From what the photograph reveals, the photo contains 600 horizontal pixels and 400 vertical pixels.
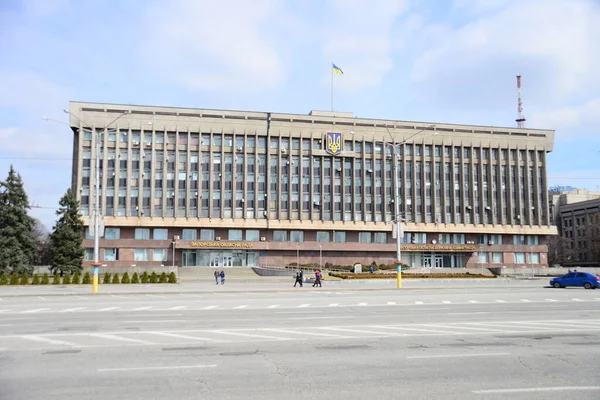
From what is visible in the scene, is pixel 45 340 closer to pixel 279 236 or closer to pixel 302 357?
pixel 302 357

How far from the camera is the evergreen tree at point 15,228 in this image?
59469 mm

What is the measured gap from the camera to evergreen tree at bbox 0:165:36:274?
5947cm

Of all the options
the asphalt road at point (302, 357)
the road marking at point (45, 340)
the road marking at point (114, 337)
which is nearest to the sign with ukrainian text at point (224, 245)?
the asphalt road at point (302, 357)

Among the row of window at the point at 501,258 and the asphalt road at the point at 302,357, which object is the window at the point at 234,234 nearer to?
the row of window at the point at 501,258

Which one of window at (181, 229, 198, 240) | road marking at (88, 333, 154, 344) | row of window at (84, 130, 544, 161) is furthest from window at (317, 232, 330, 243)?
road marking at (88, 333, 154, 344)

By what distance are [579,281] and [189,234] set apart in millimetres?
57861

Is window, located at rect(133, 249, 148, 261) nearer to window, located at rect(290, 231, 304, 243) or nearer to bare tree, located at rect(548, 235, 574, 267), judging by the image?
window, located at rect(290, 231, 304, 243)

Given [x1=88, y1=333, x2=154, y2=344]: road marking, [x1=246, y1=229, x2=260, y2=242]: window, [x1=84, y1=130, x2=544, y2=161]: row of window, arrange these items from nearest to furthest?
[x1=88, y1=333, x2=154, y2=344]: road marking < [x1=84, y1=130, x2=544, y2=161]: row of window < [x1=246, y1=229, x2=260, y2=242]: window

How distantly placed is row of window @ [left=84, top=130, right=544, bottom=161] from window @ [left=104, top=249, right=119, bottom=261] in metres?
17.4

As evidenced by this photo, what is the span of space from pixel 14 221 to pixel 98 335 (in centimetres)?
5357

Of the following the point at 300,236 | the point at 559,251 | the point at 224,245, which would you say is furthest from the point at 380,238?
the point at 559,251

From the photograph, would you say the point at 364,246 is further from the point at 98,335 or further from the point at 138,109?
the point at 98,335

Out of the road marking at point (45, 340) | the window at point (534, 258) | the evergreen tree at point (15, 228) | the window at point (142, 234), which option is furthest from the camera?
the window at point (534, 258)

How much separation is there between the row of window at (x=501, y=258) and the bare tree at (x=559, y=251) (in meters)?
36.0
